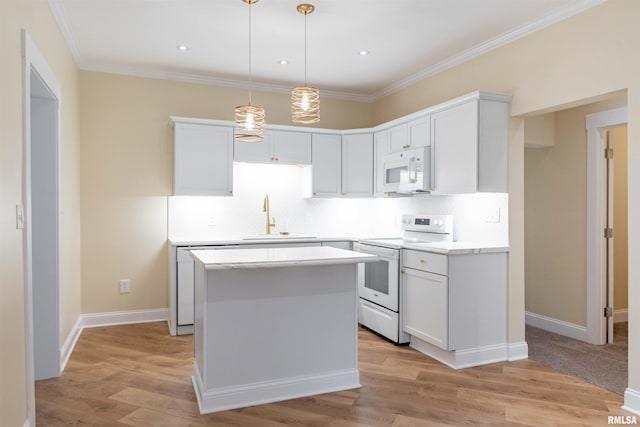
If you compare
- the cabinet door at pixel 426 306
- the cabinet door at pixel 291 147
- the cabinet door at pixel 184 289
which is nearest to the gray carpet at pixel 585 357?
the cabinet door at pixel 426 306

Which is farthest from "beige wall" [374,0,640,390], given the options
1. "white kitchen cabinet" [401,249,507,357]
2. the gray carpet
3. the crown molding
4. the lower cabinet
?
the lower cabinet

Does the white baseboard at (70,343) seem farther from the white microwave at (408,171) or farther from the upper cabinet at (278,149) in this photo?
the white microwave at (408,171)

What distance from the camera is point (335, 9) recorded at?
318 centimetres

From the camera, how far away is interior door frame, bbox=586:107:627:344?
402 cm

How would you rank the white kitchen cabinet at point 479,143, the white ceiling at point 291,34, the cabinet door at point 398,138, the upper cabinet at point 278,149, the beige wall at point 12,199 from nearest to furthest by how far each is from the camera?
the beige wall at point 12,199
the white ceiling at point 291,34
the white kitchen cabinet at point 479,143
the cabinet door at point 398,138
the upper cabinet at point 278,149

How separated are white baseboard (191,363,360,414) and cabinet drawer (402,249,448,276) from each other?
1.06 meters

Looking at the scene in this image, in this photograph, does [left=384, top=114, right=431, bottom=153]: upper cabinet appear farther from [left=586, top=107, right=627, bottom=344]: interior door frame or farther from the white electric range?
[left=586, top=107, right=627, bottom=344]: interior door frame

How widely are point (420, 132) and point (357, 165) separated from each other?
1.06 meters

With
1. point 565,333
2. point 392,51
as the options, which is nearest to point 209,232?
point 392,51

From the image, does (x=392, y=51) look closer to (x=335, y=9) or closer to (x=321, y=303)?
(x=335, y=9)

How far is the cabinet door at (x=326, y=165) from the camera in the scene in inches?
197

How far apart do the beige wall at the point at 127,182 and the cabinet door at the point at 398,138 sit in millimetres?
2037

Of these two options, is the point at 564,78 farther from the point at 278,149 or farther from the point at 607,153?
the point at 278,149

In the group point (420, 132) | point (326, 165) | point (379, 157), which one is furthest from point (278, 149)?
point (420, 132)
